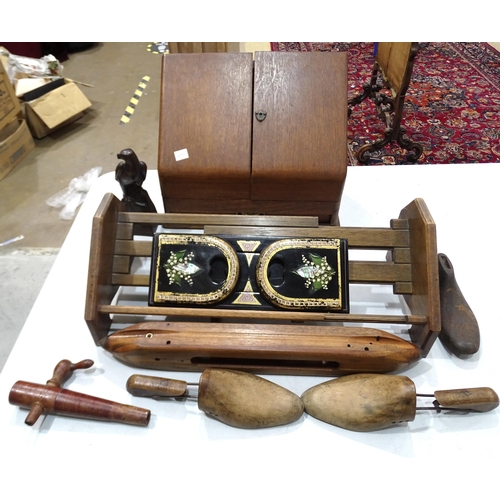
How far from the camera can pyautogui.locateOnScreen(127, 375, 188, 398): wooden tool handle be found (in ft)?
2.91

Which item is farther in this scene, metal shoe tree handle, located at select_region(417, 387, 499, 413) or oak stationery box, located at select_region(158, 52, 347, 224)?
oak stationery box, located at select_region(158, 52, 347, 224)

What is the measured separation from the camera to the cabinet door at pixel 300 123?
115 cm

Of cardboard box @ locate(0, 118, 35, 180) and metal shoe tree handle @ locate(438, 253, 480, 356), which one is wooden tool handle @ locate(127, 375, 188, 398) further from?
cardboard box @ locate(0, 118, 35, 180)

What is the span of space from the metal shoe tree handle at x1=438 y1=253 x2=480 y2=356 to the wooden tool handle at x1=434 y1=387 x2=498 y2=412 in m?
0.13

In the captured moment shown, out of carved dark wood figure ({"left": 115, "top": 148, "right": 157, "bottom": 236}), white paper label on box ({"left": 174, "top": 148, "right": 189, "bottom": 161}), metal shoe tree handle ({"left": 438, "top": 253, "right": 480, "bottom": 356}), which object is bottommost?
metal shoe tree handle ({"left": 438, "top": 253, "right": 480, "bottom": 356})

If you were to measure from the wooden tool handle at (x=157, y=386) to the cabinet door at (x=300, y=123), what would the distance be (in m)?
0.58

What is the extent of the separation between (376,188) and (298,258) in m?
0.66

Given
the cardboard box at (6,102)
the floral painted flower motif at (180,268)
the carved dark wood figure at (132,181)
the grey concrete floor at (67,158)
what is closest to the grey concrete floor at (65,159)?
the grey concrete floor at (67,158)

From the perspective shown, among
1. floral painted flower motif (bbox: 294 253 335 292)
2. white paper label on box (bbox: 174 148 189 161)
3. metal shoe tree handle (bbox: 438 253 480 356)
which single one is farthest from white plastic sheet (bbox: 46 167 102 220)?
metal shoe tree handle (bbox: 438 253 480 356)

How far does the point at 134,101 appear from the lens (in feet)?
9.77

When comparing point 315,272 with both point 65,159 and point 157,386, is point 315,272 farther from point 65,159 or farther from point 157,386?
point 65,159

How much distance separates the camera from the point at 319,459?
2.81ft
